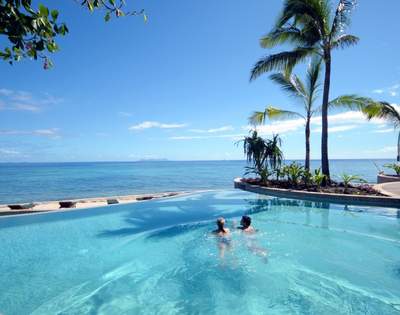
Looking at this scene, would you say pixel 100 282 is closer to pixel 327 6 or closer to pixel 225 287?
pixel 225 287

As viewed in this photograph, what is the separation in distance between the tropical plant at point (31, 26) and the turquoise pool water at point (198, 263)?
142 inches

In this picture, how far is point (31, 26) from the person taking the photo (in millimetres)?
1605

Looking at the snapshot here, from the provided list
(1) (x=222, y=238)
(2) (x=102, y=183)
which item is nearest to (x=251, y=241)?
(1) (x=222, y=238)

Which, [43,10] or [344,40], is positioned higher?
[344,40]

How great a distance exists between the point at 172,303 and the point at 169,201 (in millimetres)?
7640

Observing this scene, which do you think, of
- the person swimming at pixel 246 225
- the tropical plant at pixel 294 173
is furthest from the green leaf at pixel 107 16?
the tropical plant at pixel 294 173

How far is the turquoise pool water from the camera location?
4172 millimetres

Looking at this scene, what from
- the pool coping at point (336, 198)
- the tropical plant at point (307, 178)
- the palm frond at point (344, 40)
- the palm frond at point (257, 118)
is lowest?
the pool coping at point (336, 198)

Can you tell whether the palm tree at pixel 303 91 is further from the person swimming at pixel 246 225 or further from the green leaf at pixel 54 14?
the green leaf at pixel 54 14

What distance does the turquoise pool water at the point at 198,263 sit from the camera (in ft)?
13.7

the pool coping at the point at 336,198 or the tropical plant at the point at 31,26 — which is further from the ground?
the tropical plant at the point at 31,26

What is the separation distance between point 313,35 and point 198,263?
10793 millimetres

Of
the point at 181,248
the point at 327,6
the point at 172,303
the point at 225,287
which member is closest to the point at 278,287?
the point at 225,287

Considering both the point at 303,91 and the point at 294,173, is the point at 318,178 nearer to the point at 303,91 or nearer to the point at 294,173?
the point at 294,173
